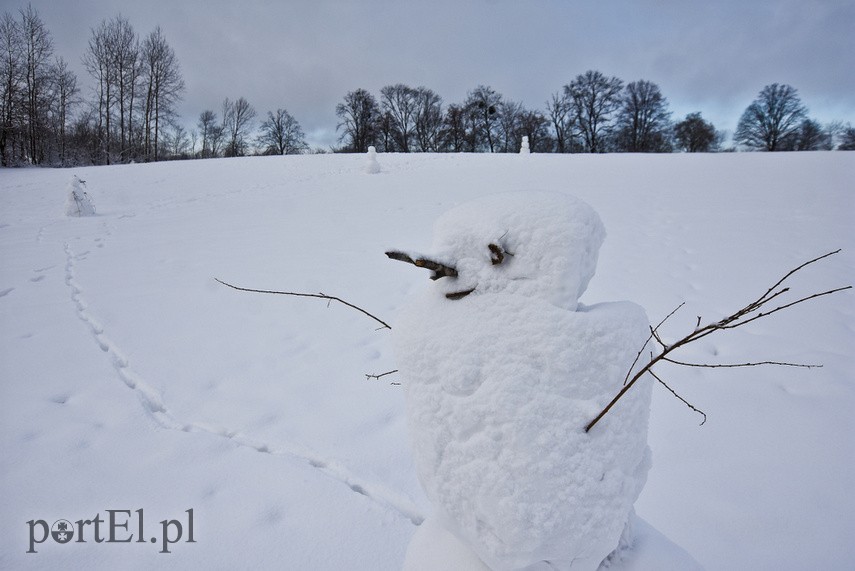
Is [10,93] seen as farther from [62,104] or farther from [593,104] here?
[593,104]

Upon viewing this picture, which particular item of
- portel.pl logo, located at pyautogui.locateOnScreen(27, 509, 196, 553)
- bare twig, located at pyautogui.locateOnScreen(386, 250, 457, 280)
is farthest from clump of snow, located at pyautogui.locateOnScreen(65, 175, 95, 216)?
bare twig, located at pyautogui.locateOnScreen(386, 250, 457, 280)

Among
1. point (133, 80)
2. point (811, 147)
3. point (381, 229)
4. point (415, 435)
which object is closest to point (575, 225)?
point (415, 435)

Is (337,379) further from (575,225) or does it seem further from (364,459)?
(575,225)

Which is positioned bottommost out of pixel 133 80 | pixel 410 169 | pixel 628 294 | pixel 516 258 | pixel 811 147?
pixel 628 294

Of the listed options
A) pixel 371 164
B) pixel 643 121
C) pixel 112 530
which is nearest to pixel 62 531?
pixel 112 530

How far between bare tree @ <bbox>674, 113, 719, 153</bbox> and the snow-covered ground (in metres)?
32.7

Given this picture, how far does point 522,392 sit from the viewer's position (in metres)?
0.88

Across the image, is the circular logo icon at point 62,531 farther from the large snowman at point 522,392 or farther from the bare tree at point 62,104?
the bare tree at point 62,104

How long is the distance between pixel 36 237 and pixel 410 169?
427 inches

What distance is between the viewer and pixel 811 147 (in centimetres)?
2917

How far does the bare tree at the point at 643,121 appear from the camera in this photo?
32344 mm

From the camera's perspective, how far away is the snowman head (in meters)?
0.93

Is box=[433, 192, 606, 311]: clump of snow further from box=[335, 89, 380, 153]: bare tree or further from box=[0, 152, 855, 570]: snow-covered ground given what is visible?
box=[335, 89, 380, 153]: bare tree

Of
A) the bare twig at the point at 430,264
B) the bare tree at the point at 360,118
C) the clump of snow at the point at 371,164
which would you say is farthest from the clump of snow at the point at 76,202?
the bare tree at the point at 360,118
